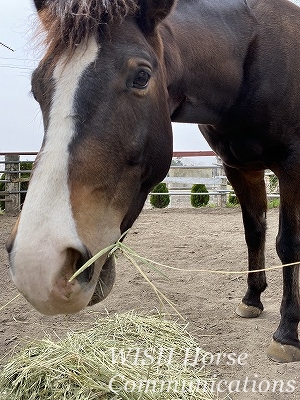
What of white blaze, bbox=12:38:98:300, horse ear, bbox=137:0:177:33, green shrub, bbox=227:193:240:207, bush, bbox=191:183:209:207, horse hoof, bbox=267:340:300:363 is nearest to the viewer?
white blaze, bbox=12:38:98:300

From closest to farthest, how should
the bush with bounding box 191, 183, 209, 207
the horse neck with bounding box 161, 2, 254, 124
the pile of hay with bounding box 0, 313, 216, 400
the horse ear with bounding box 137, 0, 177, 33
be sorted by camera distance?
1. the horse ear with bounding box 137, 0, 177, 33
2. the pile of hay with bounding box 0, 313, 216, 400
3. the horse neck with bounding box 161, 2, 254, 124
4. the bush with bounding box 191, 183, 209, 207

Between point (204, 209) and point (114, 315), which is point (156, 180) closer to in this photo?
point (114, 315)

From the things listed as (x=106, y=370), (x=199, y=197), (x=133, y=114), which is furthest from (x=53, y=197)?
(x=199, y=197)

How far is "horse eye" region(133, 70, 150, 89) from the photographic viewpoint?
74.8 inches

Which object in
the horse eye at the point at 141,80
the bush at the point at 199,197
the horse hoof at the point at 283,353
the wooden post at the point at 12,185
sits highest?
the horse eye at the point at 141,80

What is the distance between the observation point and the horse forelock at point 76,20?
5.97 feet

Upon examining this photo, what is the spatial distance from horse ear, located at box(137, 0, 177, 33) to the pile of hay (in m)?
1.24

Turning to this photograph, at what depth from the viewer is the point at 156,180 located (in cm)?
212

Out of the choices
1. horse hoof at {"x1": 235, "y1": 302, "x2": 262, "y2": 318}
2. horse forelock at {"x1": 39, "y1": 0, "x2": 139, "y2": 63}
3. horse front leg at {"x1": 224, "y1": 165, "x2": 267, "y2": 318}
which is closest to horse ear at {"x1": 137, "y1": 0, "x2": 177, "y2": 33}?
horse forelock at {"x1": 39, "y1": 0, "x2": 139, "y2": 63}

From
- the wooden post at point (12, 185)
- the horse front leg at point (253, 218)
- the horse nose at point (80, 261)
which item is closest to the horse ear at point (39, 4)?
the horse nose at point (80, 261)

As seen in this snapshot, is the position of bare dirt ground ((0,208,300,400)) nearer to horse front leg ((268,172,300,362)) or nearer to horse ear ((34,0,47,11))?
horse front leg ((268,172,300,362))

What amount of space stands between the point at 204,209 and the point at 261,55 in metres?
6.58

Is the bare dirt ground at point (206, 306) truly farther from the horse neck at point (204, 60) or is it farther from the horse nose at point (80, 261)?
the horse neck at point (204, 60)

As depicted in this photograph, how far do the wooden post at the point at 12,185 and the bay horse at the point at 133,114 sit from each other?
7197mm
